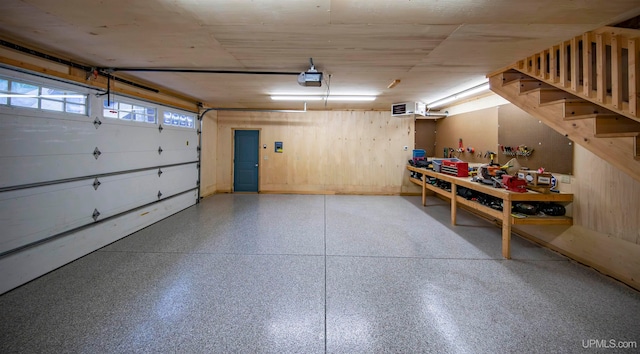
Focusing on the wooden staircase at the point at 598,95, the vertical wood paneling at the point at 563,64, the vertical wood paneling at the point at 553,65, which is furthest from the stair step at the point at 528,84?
the vertical wood paneling at the point at 563,64

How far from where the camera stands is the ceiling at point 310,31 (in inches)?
78.6

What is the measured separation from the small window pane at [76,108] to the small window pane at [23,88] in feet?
1.16

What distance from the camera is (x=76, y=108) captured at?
10.4 ft

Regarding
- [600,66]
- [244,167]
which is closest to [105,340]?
[600,66]

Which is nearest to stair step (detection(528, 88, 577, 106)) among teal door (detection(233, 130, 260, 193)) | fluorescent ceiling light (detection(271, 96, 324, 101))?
fluorescent ceiling light (detection(271, 96, 324, 101))

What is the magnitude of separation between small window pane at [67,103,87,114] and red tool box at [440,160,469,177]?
591 centimetres

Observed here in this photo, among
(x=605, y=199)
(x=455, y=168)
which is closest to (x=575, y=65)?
(x=605, y=199)

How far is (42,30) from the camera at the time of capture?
2.43m

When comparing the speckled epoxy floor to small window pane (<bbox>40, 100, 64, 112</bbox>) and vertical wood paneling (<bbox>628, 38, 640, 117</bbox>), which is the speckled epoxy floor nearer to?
vertical wood paneling (<bbox>628, 38, 640, 117</bbox>)

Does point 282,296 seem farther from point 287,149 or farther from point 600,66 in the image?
point 287,149

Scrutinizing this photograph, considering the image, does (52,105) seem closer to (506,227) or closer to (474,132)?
(506,227)

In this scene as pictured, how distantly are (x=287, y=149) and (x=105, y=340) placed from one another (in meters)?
6.18

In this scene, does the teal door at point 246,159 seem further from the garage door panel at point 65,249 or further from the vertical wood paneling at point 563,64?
the vertical wood paneling at point 563,64

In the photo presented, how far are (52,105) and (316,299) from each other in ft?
12.4
